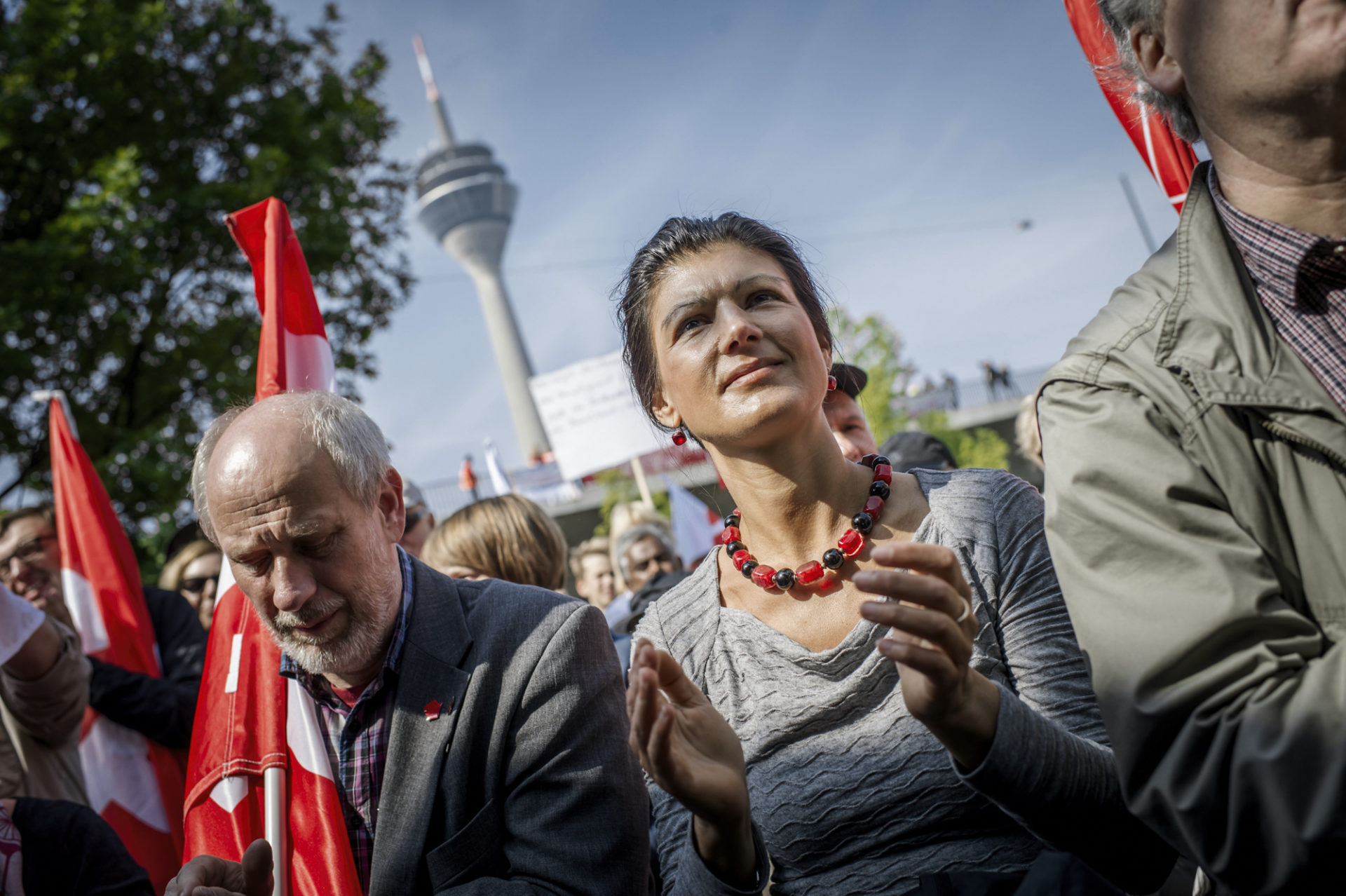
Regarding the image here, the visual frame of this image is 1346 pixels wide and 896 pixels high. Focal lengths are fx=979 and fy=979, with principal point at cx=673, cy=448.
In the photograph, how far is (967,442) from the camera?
1150 inches

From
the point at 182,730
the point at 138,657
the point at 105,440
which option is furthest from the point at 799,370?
the point at 105,440

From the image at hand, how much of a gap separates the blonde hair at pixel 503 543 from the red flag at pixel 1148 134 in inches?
101

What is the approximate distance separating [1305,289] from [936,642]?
74 cm

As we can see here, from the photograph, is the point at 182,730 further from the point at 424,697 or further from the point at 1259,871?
the point at 1259,871

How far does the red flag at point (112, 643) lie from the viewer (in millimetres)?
3895

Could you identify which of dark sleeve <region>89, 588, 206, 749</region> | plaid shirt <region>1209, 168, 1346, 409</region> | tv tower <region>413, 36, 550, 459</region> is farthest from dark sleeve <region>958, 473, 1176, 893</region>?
tv tower <region>413, 36, 550, 459</region>

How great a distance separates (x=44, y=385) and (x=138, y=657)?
245 inches

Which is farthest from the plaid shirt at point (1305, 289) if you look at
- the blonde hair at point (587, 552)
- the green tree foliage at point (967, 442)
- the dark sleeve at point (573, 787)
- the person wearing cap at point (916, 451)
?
the green tree foliage at point (967, 442)

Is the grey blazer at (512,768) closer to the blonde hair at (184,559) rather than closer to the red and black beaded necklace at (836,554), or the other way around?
the red and black beaded necklace at (836,554)

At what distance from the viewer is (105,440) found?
363 inches

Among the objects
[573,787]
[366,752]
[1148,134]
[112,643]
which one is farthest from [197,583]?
[1148,134]

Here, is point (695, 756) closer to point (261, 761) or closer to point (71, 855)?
point (261, 761)

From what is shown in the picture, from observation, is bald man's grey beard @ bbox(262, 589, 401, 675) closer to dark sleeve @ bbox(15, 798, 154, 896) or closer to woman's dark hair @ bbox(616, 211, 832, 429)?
dark sleeve @ bbox(15, 798, 154, 896)

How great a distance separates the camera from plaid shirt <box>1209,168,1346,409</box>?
1365mm
